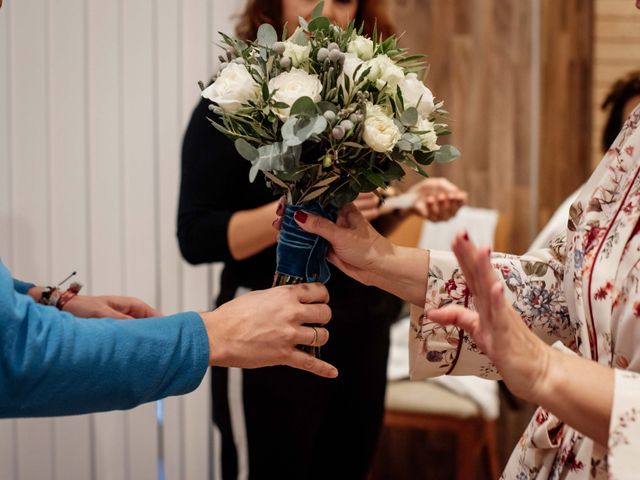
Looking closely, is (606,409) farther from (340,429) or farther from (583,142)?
(583,142)

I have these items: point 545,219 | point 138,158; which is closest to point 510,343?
point 138,158

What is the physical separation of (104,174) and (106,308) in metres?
1.01

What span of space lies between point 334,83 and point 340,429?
3.54 ft

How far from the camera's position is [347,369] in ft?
6.68

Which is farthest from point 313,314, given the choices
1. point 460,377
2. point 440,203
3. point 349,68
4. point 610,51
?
point 610,51

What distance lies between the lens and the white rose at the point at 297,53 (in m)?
1.29

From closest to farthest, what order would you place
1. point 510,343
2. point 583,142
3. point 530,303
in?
point 510,343
point 530,303
point 583,142

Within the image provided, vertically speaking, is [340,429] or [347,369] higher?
[347,369]

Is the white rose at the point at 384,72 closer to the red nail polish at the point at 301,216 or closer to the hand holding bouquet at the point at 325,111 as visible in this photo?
the hand holding bouquet at the point at 325,111

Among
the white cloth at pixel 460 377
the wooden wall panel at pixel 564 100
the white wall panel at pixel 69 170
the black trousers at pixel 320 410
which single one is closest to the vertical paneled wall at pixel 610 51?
the wooden wall panel at pixel 564 100

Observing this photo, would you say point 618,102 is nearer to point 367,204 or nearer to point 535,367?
point 367,204

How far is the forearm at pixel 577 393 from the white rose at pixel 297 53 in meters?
0.60

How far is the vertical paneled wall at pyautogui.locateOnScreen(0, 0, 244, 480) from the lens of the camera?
240 cm

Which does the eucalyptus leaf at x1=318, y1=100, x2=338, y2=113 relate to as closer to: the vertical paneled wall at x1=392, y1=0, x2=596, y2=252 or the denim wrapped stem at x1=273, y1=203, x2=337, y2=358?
the denim wrapped stem at x1=273, y1=203, x2=337, y2=358
